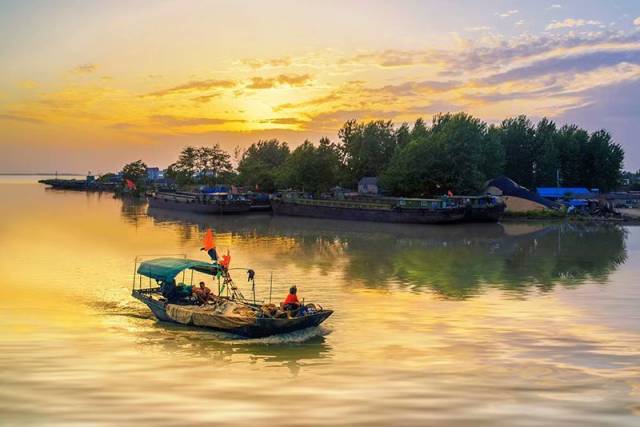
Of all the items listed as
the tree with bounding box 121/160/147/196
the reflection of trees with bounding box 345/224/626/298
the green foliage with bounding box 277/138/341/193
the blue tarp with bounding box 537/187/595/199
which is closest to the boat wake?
the reflection of trees with bounding box 345/224/626/298

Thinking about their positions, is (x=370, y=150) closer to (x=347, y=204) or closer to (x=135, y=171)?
(x=347, y=204)

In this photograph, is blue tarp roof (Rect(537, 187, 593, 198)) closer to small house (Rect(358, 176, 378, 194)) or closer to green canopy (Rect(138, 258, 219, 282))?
Result: small house (Rect(358, 176, 378, 194))

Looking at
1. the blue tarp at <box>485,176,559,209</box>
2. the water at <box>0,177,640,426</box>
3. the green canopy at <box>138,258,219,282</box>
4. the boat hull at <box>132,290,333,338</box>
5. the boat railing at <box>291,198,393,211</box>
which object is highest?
the blue tarp at <box>485,176,559,209</box>

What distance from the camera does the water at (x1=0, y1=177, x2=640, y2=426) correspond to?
1482 centimetres

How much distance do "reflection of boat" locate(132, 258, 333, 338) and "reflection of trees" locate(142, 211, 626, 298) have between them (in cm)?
1114

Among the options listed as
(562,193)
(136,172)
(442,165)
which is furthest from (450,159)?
(136,172)

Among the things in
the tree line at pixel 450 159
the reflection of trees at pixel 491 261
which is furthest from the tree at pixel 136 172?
the reflection of trees at pixel 491 261

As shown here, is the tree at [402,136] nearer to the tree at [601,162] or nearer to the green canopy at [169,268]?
the tree at [601,162]

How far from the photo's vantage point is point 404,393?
15922 millimetres

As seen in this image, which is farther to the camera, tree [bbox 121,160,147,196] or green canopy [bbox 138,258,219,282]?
tree [bbox 121,160,147,196]

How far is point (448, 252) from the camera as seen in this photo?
47.3 m

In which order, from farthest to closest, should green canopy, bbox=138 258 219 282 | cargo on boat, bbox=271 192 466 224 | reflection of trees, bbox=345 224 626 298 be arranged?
cargo on boat, bbox=271 192 466 224
reflection of trees, bbox=345 224 626 298
green canopy, bbox=138 258 219 282

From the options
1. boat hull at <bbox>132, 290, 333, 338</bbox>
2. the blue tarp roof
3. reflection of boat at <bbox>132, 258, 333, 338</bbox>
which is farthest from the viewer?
the blue tarp roof

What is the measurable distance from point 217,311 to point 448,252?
1157 inches
